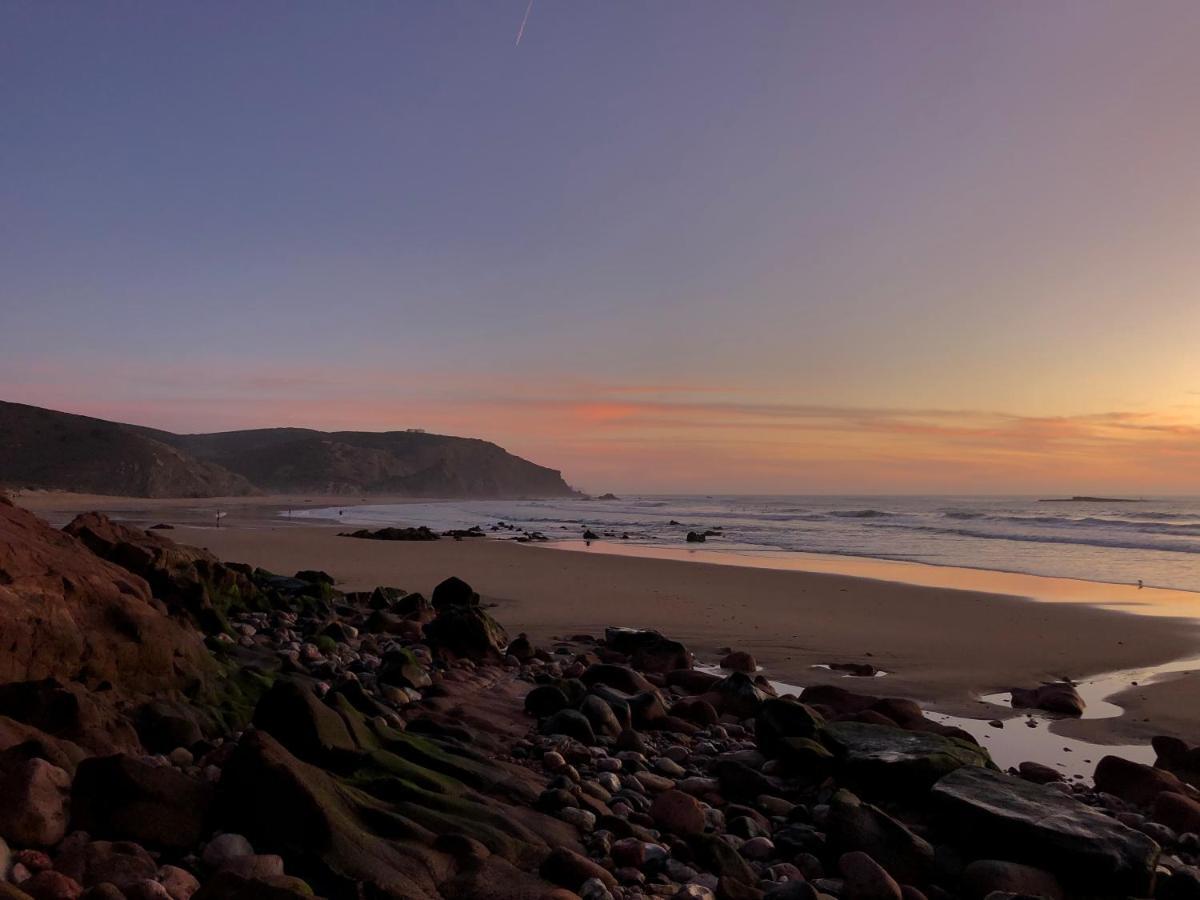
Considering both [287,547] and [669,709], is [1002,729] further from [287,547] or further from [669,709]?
[287,547]

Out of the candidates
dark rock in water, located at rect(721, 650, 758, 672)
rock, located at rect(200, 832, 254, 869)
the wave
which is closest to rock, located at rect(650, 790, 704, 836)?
rock, located at rect(200, 832, 254, 869)

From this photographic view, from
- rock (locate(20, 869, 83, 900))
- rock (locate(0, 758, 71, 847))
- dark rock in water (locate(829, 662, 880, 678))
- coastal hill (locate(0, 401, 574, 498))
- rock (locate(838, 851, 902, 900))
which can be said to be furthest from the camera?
coastal hill (locate(0, 401, 574, 498))

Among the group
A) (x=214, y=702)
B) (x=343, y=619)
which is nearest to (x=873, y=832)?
(x=214, y=702)

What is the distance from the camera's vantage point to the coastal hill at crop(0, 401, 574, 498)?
8919 cm

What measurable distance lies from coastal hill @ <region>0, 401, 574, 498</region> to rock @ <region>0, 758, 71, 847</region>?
87.8 meters

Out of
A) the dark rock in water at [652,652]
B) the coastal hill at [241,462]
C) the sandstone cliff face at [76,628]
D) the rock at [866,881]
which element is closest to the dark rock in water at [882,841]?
the rock at [866,881]

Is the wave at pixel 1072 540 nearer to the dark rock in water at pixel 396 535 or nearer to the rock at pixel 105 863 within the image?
the dark rock in water at pixel 396 535

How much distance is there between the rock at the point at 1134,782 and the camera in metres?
5.74

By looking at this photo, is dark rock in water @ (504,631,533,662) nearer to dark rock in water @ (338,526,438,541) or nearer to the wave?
dark rock in water @ (338,526,438,541)

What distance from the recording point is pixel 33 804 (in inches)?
132

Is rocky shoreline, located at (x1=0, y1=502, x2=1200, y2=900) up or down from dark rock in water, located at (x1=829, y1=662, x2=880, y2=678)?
up

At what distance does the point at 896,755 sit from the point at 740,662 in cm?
448

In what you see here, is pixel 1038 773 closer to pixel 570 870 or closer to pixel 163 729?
pixel 570 870

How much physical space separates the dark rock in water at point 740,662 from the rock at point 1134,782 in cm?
435
